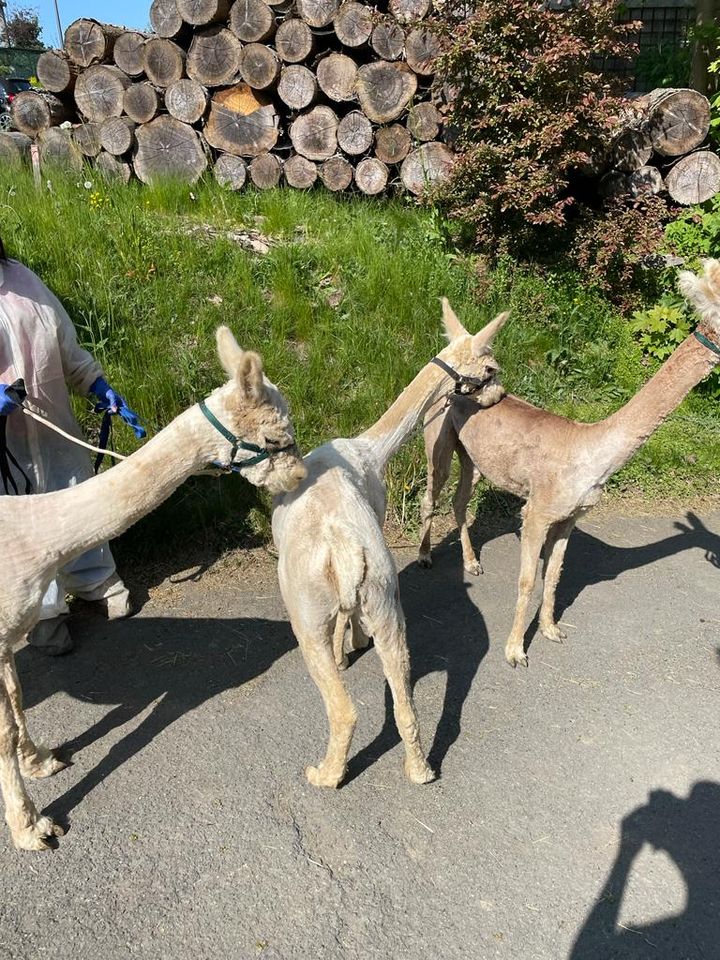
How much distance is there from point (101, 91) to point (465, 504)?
6.69 m

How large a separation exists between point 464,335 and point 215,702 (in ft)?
7.78

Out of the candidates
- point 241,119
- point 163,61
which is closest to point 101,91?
point 163,61

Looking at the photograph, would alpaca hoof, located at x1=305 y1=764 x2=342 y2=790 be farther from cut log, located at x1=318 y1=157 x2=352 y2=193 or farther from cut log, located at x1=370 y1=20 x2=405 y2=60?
cut log, located at x1=370 y1=20 x2=405 y2=60

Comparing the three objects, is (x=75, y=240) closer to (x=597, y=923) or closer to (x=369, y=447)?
(x=369, y=447)

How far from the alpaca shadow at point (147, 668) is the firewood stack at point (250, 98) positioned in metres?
5.50

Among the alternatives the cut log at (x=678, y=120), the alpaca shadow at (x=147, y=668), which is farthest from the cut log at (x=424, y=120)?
the alpaca shadow at (x=147, y=668)

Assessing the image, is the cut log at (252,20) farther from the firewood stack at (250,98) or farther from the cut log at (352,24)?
the cut log at (352,24)

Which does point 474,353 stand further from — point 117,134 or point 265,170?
point 117,134

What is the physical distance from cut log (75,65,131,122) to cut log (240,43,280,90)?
1.48 m

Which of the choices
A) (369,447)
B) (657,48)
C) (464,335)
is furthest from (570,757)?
(657,48)

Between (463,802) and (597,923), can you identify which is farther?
(463,802)

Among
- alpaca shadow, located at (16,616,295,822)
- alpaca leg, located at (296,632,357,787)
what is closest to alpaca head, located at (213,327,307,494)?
alpaca leg, located at (296,632,357,787)

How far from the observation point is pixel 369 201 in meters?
7.62

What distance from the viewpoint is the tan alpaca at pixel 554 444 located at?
328cm
